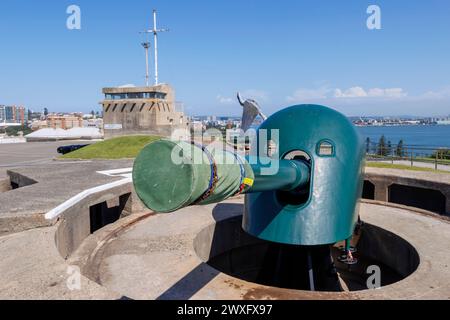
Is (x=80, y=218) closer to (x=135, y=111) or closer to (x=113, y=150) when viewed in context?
(x=113, y=150)

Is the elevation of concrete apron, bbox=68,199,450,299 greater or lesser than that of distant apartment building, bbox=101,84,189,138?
lesser

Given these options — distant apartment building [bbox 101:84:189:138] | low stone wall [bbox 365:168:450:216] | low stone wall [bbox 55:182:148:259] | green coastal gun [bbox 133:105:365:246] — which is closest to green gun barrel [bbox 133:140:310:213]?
green coastal gun [bbox 133:105:365:246]

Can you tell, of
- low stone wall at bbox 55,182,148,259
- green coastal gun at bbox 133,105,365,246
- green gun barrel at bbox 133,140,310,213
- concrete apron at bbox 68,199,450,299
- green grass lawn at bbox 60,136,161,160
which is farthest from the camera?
green grass lawn at bbox 60,136,161,160

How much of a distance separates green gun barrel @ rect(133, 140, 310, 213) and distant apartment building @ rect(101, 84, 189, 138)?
31848 mm

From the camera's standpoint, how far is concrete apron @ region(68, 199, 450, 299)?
18.0 feet

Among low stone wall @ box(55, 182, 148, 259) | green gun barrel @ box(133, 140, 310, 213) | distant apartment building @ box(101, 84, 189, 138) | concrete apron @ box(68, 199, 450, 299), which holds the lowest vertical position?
concrete apron @ box(68, 199, 450, 299)

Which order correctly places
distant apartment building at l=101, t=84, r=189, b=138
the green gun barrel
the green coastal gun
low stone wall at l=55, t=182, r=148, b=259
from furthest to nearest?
distant apartment building at l=101, t=84, r=189, b=138 → low stone wall at l=55, t=182, r=148, b=259 → the green coastal gun → the green gun barrel

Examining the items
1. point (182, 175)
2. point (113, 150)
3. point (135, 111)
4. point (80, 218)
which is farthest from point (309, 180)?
point (135, 111)

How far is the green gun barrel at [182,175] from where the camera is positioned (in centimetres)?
277

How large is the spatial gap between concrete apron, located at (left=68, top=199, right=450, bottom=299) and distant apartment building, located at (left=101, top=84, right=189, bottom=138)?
2537cm

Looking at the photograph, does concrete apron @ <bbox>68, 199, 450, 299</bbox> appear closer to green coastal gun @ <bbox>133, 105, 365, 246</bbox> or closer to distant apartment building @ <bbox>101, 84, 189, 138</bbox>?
green coastal gun @ <bbox>133, 105, 365, 246</bbox>

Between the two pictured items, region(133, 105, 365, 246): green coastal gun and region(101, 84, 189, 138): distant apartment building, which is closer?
region(133, 105, 365, 246): green coastal gun

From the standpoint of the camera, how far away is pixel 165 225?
30.1 ft
